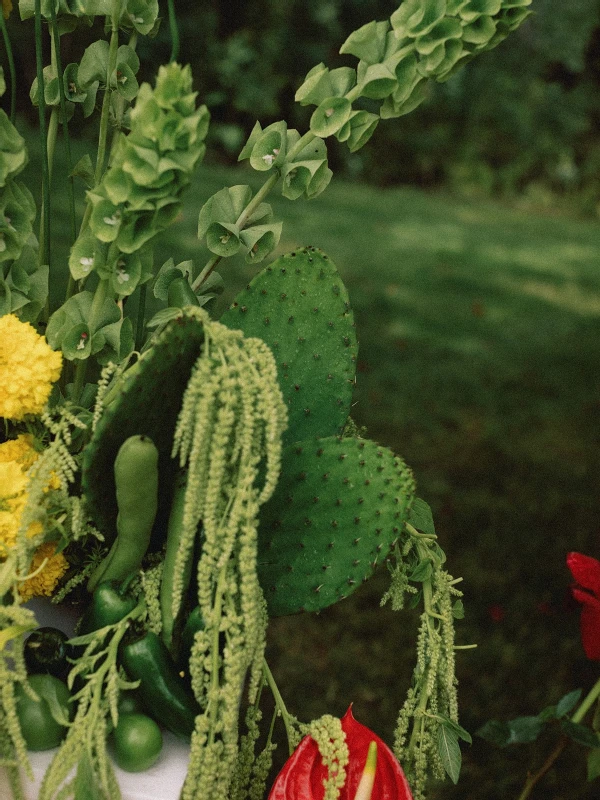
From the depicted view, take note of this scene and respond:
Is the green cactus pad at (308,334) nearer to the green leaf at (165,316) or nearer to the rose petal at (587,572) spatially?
the green leaf at (165,316)

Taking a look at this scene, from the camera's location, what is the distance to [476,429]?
277 centimetres

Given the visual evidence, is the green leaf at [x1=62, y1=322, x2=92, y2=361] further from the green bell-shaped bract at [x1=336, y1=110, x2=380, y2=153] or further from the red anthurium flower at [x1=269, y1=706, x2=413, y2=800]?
the red anthurium flower at [x1=269, y1=706, x2=413, y2=800]

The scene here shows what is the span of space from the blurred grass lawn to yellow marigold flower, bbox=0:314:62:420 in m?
1.13

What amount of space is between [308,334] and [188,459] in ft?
0.54

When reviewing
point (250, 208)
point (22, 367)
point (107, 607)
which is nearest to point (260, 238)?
point (250, 208)

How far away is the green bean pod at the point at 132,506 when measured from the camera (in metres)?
0.64

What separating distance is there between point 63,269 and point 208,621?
265cm

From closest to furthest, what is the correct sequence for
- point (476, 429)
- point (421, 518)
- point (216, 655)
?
point (216, 655) → point (421, 518) → point (476, 429)

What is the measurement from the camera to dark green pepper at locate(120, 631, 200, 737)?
66 centimetres

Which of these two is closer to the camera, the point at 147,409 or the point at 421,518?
the point at 147,409

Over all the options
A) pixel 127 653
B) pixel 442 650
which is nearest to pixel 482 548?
pixel 442 650

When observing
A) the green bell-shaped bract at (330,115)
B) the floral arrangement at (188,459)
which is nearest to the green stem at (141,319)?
the floral arrangement at (188,459)

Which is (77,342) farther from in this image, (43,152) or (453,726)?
(453,726)

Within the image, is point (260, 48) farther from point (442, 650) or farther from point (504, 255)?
point (442, 650)
